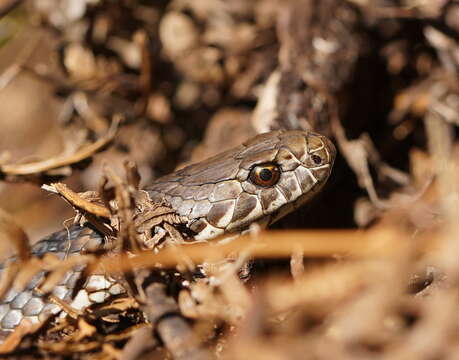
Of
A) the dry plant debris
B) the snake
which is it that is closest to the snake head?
the snake

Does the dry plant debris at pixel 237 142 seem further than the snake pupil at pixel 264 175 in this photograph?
No

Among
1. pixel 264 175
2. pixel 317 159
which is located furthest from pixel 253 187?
pixel 317 159

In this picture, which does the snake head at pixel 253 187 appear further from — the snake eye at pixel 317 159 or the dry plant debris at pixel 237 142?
the dry plant debris at pixel 237 142

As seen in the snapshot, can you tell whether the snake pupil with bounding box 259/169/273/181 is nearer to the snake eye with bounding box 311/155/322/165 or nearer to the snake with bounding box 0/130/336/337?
the snake with bounding box 0/130/336/337

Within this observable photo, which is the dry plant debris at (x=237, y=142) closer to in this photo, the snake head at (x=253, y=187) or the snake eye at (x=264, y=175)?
the snake head at (x=253, y=187)

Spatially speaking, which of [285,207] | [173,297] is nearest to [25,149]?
[285,207]

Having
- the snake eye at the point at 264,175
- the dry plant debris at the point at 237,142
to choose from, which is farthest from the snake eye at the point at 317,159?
the dry plant debris at the point at 237,142

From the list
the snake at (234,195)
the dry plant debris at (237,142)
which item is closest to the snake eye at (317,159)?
the snake at (234,195)
